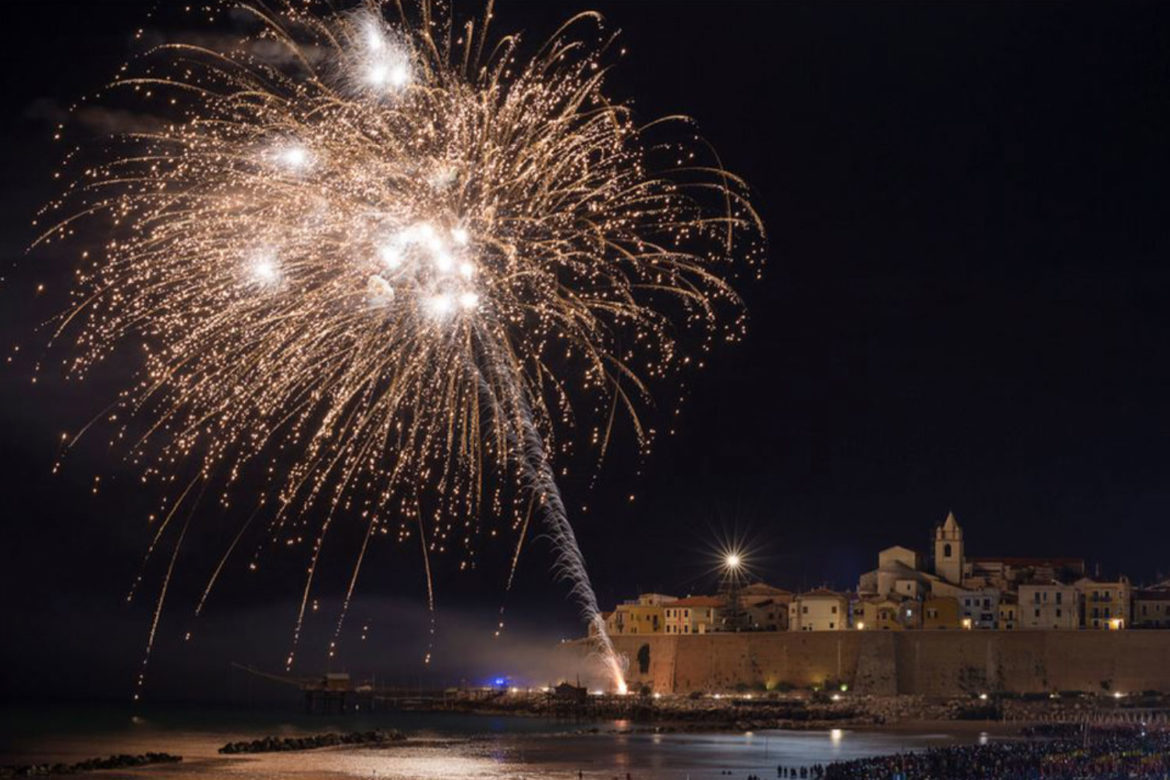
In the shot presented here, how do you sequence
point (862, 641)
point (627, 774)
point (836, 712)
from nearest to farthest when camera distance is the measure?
point (627, 774)
point (836, 712)
point (862, 641)

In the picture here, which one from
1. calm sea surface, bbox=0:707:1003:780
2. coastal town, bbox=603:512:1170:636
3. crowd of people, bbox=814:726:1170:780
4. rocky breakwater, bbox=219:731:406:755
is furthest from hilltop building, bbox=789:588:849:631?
crowd of people, bbox=814:726:1170:780

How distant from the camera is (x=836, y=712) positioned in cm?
Result: 6197

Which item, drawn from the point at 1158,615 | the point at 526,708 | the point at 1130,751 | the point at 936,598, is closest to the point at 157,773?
the point at 1130,751

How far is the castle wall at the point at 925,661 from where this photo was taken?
62688mm

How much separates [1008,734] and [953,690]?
1375cm

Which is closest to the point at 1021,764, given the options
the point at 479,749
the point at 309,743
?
the point at 479,749

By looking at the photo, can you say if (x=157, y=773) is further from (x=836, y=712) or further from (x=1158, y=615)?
(x=1158, y=615)

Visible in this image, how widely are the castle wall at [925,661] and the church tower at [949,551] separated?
957 cm

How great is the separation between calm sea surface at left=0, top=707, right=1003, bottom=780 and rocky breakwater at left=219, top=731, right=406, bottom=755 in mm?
933

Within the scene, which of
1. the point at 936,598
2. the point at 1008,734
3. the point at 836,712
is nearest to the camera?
the point at 1008,734

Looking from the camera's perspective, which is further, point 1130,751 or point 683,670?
point 683,670

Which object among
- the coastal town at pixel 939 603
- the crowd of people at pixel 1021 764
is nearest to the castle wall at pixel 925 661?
the coastal town at pixel 939 603

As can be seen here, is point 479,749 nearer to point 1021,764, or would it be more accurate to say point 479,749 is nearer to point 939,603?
point 1021,764

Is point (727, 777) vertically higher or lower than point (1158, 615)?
lower
